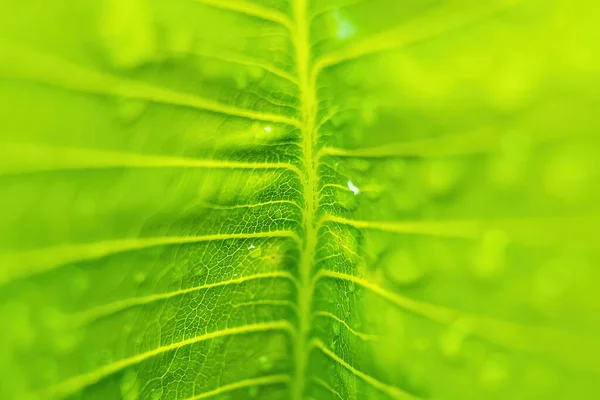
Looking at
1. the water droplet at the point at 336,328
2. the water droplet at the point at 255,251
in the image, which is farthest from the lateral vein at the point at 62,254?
the water droplet at the point at 336,328

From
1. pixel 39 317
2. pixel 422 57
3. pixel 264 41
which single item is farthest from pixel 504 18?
pixel 39 317

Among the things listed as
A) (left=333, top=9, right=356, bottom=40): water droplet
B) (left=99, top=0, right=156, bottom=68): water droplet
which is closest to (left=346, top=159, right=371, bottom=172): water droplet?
(left=333, top=9, right=356, bottom=40): water droplet

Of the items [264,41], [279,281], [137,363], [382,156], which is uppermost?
[264,41]

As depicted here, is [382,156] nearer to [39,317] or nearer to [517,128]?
[517,128]

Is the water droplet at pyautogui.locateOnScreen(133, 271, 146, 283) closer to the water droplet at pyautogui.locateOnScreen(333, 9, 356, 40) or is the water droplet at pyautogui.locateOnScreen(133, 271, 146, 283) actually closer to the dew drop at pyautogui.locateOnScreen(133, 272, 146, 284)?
the dew drop at pyautogui.locateOnScreen(133, 272, 146, 284)

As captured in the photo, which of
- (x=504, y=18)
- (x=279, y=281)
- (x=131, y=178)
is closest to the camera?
(x=504, y=18)

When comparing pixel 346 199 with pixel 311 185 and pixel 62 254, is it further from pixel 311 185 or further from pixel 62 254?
pixel 62 254

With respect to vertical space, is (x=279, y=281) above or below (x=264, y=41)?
below
